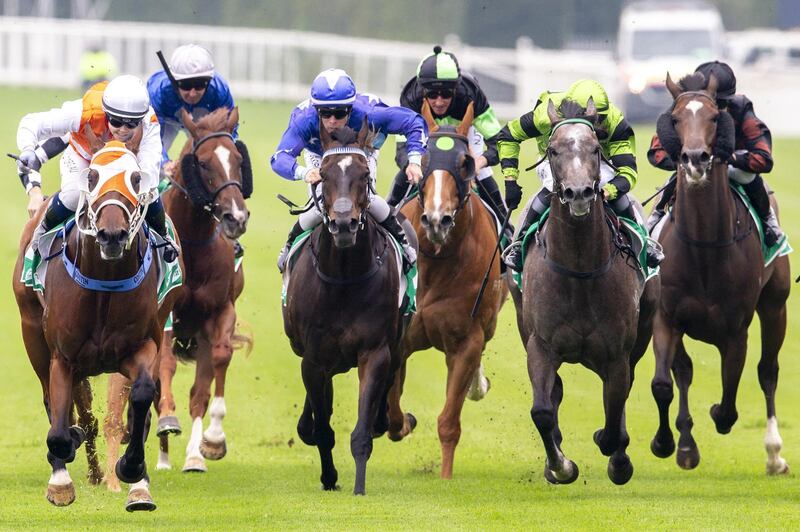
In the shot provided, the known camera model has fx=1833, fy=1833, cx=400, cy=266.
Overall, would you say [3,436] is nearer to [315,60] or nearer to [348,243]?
[348,243]

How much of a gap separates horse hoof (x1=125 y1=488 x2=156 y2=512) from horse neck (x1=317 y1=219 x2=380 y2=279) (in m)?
1.76

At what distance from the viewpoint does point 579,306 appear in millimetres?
9672

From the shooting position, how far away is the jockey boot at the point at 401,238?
10586 millimetres

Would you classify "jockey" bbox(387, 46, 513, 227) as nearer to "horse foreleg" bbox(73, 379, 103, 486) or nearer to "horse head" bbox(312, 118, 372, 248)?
"horse head" bbox(312, 118, 372, 248)

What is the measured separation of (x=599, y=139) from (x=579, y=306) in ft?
3.43

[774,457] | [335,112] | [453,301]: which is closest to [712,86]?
[453,301]

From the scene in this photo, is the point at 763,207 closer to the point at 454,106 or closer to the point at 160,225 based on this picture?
the point at 454,106

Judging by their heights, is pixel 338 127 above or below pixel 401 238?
above

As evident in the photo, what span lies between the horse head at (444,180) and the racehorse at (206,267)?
108cm

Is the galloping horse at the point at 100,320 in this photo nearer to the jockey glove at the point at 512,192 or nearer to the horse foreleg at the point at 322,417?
the horse foreleg at the point at 322,417

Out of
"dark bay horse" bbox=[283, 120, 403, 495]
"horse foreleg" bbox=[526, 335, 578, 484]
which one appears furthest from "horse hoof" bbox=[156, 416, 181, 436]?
"horse foreleg" bbox=[526, 335, 578, 484]

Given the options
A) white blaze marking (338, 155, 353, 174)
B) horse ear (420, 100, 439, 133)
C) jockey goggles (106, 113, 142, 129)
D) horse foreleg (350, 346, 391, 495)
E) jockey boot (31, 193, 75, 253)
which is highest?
horse ear (420, 100, 439, 133)

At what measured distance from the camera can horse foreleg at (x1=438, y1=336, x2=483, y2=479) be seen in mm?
11156

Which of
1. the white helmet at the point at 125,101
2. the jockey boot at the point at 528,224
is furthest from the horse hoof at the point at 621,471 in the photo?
the white helmet at the point at 125,101
